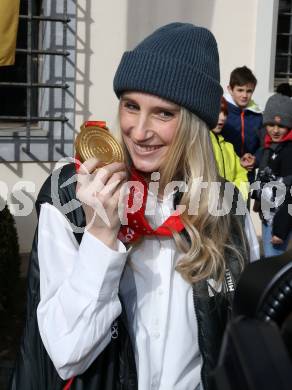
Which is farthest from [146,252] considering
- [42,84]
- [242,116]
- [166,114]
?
[242,116]

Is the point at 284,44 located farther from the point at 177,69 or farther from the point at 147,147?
the point at 147,147

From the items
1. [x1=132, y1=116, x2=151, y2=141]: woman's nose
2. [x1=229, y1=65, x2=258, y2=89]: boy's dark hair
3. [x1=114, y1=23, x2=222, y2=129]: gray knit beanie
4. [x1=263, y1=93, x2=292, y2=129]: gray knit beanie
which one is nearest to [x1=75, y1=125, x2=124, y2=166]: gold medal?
[x1=132, y1=116, x2=151, y2=141]: woman's nose

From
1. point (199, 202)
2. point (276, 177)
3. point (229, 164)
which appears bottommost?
point (276, 177)

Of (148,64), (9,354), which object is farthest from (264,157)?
(148,64)

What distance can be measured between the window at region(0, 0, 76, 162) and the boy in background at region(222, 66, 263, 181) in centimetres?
137

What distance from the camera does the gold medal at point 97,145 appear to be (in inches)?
65.2

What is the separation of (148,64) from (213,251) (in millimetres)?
506

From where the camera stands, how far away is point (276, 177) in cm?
502

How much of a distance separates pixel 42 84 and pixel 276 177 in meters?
2.10

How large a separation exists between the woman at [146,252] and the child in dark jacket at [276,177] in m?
3.11

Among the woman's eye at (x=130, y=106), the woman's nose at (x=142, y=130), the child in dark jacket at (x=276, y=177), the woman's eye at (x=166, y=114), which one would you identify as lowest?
the child in dark jacket at (x=276, y=177)

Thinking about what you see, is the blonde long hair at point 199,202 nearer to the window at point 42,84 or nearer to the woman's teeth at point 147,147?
the woman's teeth at point 147,147

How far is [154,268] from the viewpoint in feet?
5.41

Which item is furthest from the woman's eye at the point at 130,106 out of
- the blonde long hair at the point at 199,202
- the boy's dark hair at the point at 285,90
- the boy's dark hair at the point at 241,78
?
the boy's dark hair at the point at 285,90
